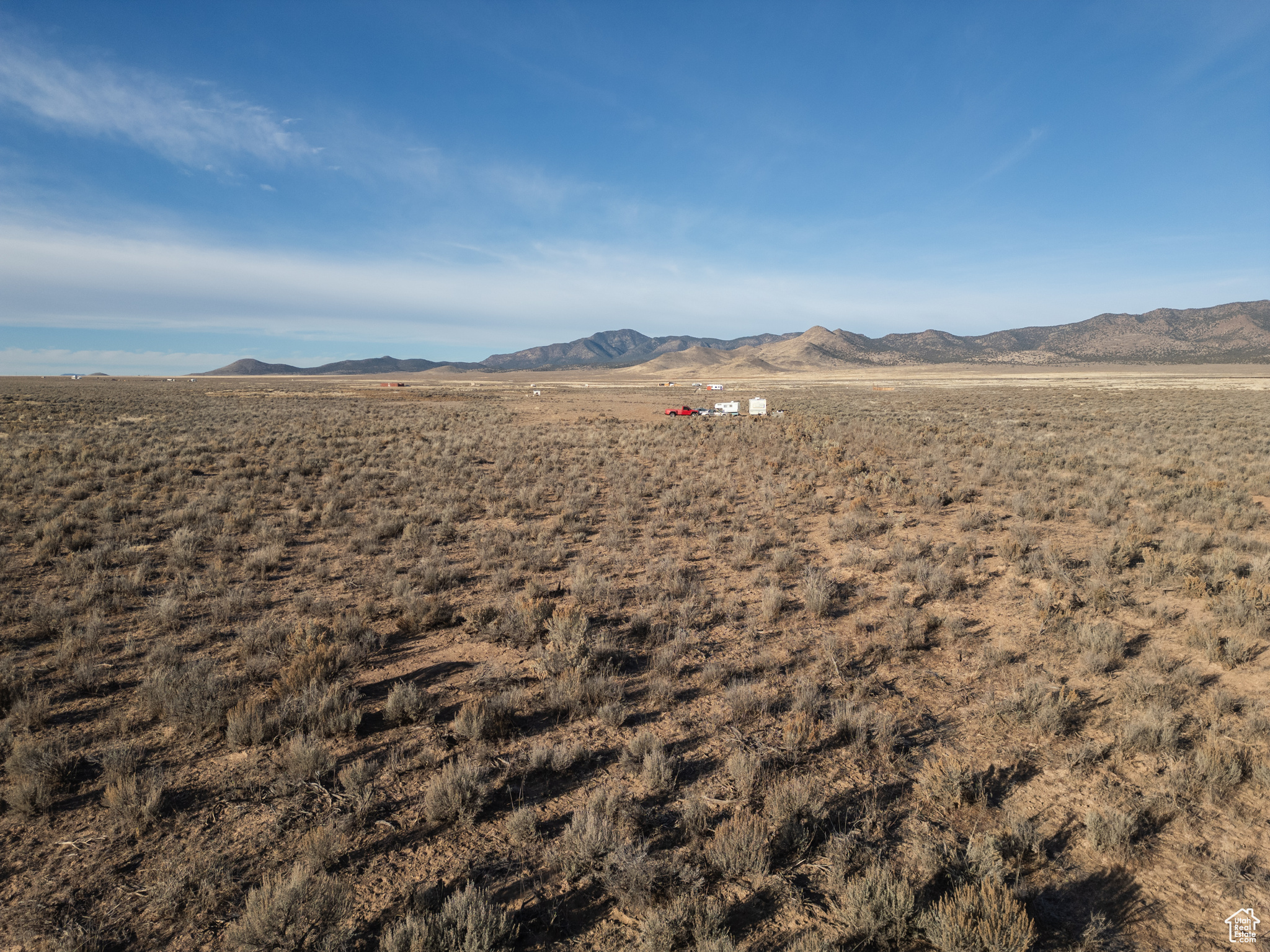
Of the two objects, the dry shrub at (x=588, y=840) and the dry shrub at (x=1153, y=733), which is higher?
the dry shrub at (x=588, y=840)

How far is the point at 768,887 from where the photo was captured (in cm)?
337

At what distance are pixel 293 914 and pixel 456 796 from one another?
105cm

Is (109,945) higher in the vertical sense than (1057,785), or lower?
higher

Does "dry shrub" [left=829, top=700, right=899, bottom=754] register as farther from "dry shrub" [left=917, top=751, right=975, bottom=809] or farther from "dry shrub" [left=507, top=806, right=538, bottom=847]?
"dry shrub" [left=507, top=806, right=538, bottom=847]

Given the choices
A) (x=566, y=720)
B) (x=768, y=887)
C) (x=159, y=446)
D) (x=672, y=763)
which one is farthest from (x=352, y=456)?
(x=768, y=887)

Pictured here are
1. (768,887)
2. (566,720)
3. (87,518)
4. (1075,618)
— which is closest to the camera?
(768,887)

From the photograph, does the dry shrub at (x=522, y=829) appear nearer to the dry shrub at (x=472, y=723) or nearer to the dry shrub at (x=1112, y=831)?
the dry shrub at (x=472, y=723)

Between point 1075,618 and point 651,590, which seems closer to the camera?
point 1075,618

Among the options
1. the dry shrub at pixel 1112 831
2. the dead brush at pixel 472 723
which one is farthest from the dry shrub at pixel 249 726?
the dry shrub at pixel 1112 831

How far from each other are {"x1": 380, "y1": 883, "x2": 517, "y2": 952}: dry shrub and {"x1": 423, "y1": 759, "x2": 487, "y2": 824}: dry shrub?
0.74 meters

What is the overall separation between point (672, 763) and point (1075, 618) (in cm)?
596

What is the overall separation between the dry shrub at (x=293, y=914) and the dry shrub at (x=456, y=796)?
65 cm

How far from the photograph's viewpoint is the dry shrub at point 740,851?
3441 mm

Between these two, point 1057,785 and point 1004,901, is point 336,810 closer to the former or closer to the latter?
point 1004,901
